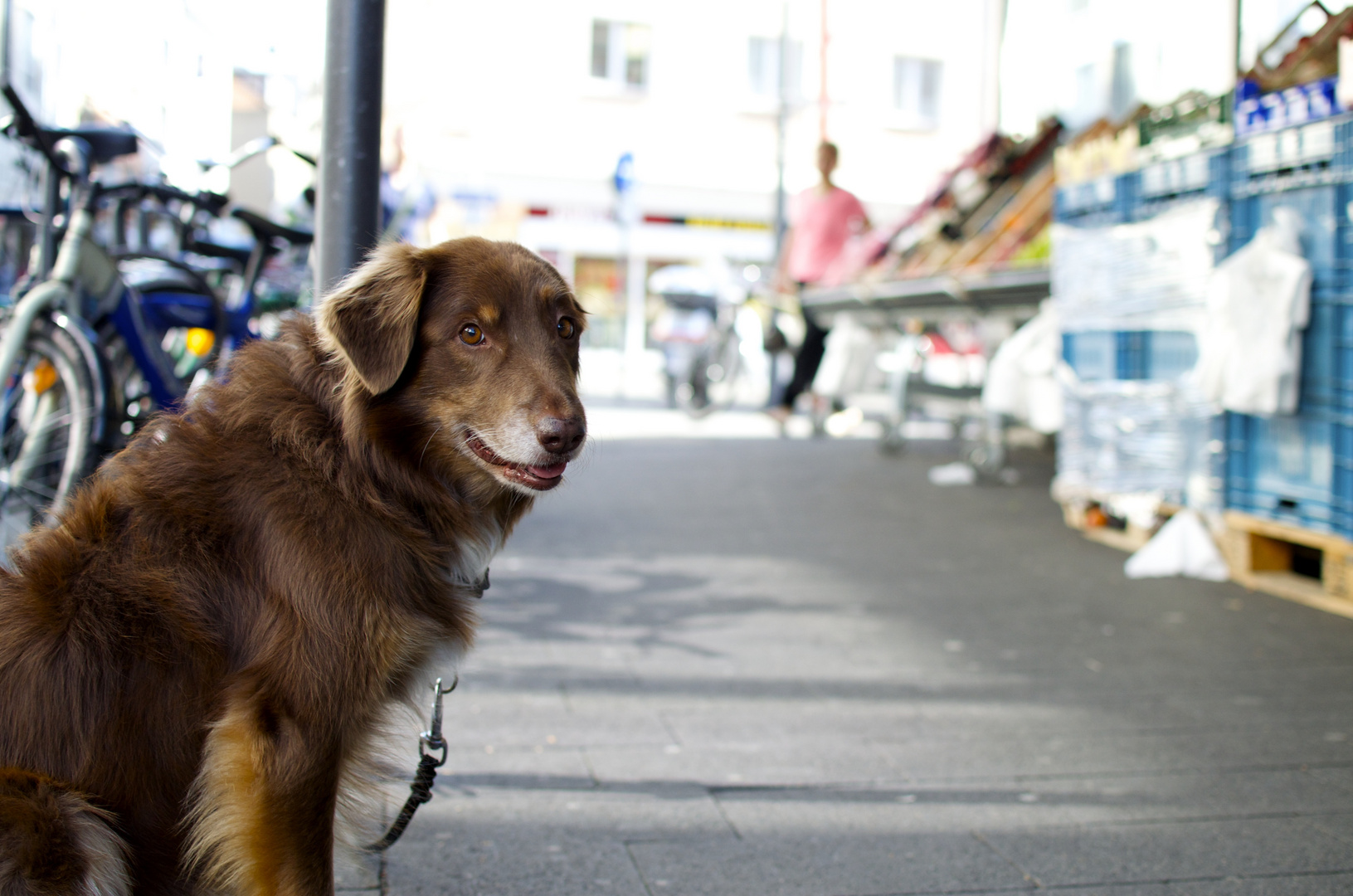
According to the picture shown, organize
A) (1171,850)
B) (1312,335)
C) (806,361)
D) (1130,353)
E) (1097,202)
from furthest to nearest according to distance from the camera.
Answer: (806,361) < (1097,202) < (1130,353) < (1312,335) < (1171,850)

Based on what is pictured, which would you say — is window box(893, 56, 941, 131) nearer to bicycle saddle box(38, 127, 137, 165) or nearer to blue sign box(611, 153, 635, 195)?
blue sign box(611, 153, 635, 195)

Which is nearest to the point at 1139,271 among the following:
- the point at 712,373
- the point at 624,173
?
the point at 712,373

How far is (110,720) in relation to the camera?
1.61 m

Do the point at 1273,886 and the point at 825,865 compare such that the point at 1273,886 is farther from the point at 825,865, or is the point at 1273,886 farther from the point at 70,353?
the point at 70,353

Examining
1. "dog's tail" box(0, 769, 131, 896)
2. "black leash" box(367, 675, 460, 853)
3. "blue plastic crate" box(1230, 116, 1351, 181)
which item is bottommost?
"black leash" box(367, 675, 460, 853)

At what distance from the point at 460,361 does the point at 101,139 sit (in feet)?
10.0

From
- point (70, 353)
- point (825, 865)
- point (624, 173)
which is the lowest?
point (825, 865)

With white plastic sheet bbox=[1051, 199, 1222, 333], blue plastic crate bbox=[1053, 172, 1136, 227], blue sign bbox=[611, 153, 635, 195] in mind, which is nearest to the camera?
white plastic sheet bbox=[1051, 199, 1222, 333]

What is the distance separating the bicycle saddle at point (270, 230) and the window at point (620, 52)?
20020 mm

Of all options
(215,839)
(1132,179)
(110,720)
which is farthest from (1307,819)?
(1132,179)

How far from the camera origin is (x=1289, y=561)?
17.2 ft

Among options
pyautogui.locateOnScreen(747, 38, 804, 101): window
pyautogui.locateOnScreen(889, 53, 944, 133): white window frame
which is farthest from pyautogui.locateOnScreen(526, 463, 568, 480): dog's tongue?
pyautogui.locateOnScreen(889, 53, 944, 133): white window frame

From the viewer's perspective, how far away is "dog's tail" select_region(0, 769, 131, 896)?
147cm

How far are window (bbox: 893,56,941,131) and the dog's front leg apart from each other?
Answer: 86.5 feet
